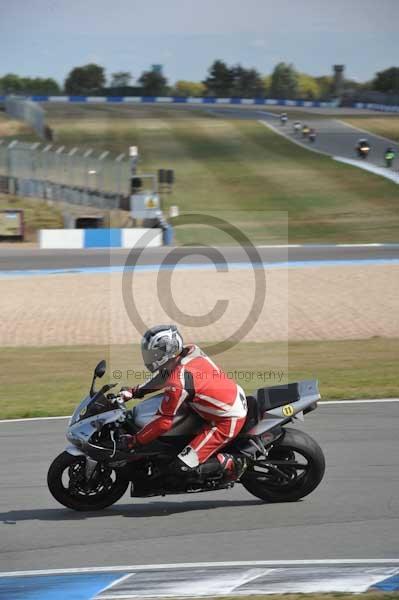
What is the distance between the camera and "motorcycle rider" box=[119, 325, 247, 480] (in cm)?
710

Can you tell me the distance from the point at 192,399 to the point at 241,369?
722 centimetres

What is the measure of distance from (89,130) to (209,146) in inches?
569

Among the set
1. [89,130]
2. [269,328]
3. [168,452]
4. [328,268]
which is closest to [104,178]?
[328,268]

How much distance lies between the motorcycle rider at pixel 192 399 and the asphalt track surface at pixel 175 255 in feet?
67.7

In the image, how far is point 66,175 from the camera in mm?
38344

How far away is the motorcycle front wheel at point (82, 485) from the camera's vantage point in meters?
7.32

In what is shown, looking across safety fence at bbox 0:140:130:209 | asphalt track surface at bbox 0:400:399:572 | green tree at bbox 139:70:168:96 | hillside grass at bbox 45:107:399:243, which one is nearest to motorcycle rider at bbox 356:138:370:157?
hillside grass at bbox 45:107:399:243

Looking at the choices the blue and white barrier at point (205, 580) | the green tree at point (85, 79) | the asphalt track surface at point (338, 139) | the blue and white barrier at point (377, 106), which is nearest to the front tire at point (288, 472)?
the blue and white barrier at point (205, 580)

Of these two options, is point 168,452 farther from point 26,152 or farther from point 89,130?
point 89,130

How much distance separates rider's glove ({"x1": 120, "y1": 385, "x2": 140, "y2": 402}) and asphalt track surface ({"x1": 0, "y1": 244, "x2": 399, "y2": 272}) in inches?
806

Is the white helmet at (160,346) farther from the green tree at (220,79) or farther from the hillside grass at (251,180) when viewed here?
the green tree at (220,79)

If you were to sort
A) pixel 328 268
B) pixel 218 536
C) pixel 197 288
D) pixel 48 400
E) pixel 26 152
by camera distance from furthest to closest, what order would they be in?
pixel 26 152 → pixel 328 268 → pixel 197 288 → pixel 48 400 → pixel 218 536

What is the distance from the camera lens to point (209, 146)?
225ft

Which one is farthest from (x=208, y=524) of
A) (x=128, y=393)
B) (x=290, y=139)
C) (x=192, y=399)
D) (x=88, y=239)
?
(x=290, y=139)
